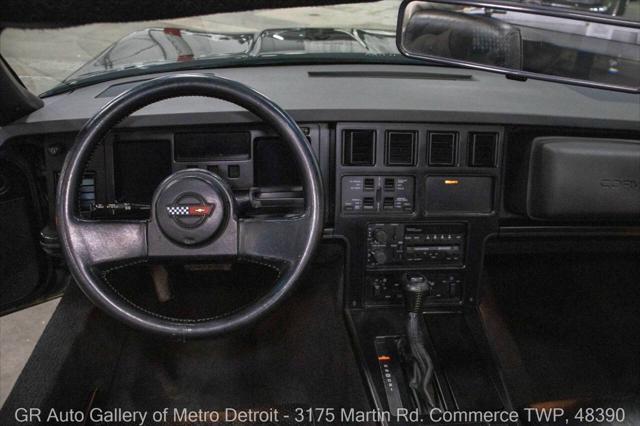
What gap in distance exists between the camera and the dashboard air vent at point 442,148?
2297 mm

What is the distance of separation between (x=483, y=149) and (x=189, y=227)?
116cm

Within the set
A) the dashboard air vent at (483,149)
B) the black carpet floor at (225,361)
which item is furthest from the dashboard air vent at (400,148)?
the black carpet floor at (225,361)

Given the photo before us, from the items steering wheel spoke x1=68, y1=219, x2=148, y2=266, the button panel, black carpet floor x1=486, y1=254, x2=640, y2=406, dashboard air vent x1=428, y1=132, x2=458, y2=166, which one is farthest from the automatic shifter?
steering wheel spoke x1=68, y1=219, x2=148, y2=266

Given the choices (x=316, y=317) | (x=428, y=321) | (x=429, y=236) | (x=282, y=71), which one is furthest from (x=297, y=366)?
(x=282, y=71)

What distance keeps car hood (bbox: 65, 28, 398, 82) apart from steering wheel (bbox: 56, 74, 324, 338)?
1.08 meters

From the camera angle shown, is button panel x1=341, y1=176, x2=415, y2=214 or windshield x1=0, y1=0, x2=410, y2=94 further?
windshield x1=0, y1=0, x2=410, y2=94

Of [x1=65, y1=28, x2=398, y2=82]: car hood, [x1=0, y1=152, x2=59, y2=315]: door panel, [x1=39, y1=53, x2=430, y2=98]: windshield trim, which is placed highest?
[x1=65, y1=28, x2=398, y2=82]: car hood

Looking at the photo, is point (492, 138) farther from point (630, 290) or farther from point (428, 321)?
point (630, 290)

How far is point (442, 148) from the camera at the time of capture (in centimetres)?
232

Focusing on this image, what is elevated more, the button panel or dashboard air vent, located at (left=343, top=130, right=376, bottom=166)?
dashboard air vent, located at (left=343, top=130, right=376, bottom=166)

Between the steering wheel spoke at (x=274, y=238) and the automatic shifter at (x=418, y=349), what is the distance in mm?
774

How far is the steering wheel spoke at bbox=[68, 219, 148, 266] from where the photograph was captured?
66.2 inches

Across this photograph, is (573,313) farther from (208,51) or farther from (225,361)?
(208,51)

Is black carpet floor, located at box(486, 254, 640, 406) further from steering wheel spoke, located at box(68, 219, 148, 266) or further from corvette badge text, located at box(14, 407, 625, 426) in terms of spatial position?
steering wheel spoke, located at box(68, 219, 148, 266)
